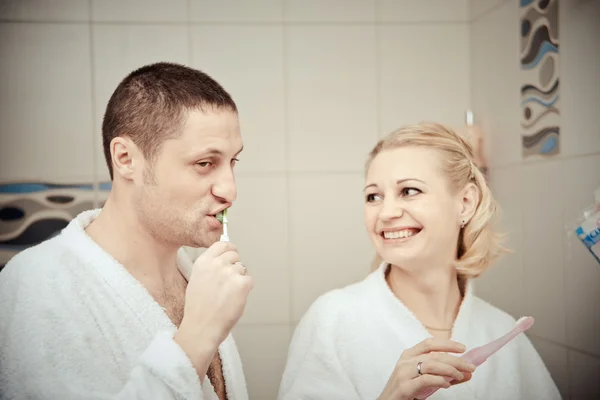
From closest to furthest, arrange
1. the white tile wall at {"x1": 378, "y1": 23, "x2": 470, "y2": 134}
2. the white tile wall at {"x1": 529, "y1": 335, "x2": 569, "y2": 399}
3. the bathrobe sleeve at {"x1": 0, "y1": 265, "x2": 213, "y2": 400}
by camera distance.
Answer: the bathrobe sleeve at {"x1": 0, "y1": 265, "x2": 213, "y2": 400}, the white tile wall at {"x1": 529, "y1": 335, "x2": 569, "y2": 399}, the white tile wall at {"x1": 378, "y1": 23, "x2": 470, "y2": 134}

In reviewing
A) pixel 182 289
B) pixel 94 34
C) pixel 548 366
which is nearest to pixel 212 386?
pixel 182 289

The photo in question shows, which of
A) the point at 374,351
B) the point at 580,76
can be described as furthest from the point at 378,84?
the point at 374,351

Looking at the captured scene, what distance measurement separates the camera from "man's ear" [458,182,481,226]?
1.04 meters

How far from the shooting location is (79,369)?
0.71m

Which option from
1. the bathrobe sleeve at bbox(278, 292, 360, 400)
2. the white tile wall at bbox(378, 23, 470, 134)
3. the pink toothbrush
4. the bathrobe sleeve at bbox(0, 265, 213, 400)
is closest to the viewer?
the bathrobe sleeve at bbox(0, 265, 213, 400)

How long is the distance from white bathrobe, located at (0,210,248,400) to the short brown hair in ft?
0.59

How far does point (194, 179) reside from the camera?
0.83 m

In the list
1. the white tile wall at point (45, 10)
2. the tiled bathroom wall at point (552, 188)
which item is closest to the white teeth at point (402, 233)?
the tiled bathroom wall at point (552, 188)

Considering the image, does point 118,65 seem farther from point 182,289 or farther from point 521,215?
point 521,215

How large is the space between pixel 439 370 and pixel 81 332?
51 centimetres

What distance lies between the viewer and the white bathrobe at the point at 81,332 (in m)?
0.68

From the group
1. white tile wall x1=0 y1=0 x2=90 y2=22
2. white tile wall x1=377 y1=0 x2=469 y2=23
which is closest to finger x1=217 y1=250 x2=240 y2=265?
white tile wall x1=0 y1=0 x2=90 y2=22

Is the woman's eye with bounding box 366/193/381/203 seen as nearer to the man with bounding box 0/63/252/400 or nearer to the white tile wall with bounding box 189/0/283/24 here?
the man with bounding box 0/63/252/400

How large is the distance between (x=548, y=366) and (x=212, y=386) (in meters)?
0.75
